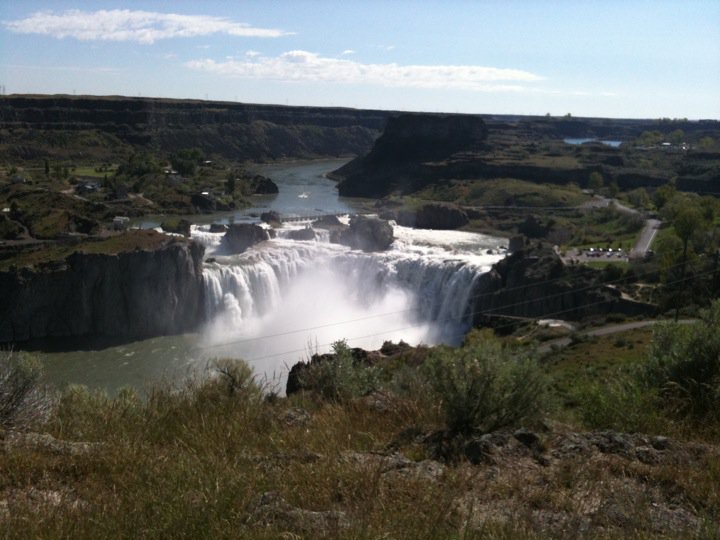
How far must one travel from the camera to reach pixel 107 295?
35500 millimetres

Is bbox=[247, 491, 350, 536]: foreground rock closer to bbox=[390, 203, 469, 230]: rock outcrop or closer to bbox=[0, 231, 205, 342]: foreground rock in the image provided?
bbox=[0, 231, 205, 342]: foreground rock

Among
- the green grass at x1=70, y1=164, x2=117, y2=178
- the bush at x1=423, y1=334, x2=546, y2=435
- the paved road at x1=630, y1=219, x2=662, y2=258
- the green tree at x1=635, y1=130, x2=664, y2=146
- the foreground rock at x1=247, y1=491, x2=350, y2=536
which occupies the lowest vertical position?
the green grass at x1=70, y1=164, x2=117, y2=178

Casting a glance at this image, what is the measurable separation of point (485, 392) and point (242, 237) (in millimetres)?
39556

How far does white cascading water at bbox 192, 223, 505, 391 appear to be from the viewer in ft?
115

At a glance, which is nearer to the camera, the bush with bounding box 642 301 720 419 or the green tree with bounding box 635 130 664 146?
the bush with bounding box 642 301 720 419

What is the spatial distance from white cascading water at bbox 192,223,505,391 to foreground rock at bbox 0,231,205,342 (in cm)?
152

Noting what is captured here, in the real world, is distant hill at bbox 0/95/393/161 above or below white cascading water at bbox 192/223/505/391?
above

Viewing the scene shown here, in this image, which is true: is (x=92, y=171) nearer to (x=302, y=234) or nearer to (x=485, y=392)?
(x=302, y=234)

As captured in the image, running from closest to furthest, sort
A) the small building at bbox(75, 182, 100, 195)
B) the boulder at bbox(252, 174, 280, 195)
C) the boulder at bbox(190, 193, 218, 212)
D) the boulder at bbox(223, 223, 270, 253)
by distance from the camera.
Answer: the boulder at bbox(223, 223, 270, 253), the boulder at bbox(190, 193, 218, 212), the small building at bbox(75, 182, 100, 195), the boulder at bbox(252, 174, 280, 195)

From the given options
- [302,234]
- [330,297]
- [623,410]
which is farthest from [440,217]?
[623,410]

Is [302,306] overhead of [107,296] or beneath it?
beneath

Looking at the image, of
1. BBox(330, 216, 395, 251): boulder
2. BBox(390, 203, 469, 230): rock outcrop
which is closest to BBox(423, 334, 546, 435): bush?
BBox(330, 216, 395, 251): boulder

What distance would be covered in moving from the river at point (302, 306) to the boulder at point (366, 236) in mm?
844

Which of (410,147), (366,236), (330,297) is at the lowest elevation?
(330,297)
